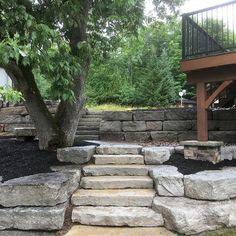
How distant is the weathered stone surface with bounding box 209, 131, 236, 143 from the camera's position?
714 centimetres

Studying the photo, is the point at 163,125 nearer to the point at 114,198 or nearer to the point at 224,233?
the point at 114,198

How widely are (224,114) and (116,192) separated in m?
3.65

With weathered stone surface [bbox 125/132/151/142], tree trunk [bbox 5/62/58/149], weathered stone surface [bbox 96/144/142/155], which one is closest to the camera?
tree trunk [bbox 5/62/58/149]

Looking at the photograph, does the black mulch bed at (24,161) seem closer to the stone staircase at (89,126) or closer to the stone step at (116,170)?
the stone step at (116,170)

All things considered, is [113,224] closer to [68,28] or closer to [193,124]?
[68,28]

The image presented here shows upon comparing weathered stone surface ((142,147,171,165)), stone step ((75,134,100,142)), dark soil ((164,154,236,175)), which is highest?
stone step ((75,134,100,142))

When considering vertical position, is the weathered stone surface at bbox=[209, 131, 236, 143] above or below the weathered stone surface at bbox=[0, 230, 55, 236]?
above

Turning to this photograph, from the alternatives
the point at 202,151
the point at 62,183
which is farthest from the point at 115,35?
the point at 62,183

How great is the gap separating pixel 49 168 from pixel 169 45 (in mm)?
24551

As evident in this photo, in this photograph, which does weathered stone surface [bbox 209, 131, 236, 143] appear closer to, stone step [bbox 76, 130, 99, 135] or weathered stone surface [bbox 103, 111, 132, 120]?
weathered stone surface [bbox 103, 111, 132, 120]

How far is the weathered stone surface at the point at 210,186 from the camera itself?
4.38 m

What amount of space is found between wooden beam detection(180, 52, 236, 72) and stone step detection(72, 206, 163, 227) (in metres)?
2.78

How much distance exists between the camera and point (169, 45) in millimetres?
28141

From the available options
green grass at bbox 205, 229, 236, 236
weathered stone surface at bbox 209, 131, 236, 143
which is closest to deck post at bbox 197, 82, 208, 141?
weathered stone surface at bbox 209, 131, 236, 143
